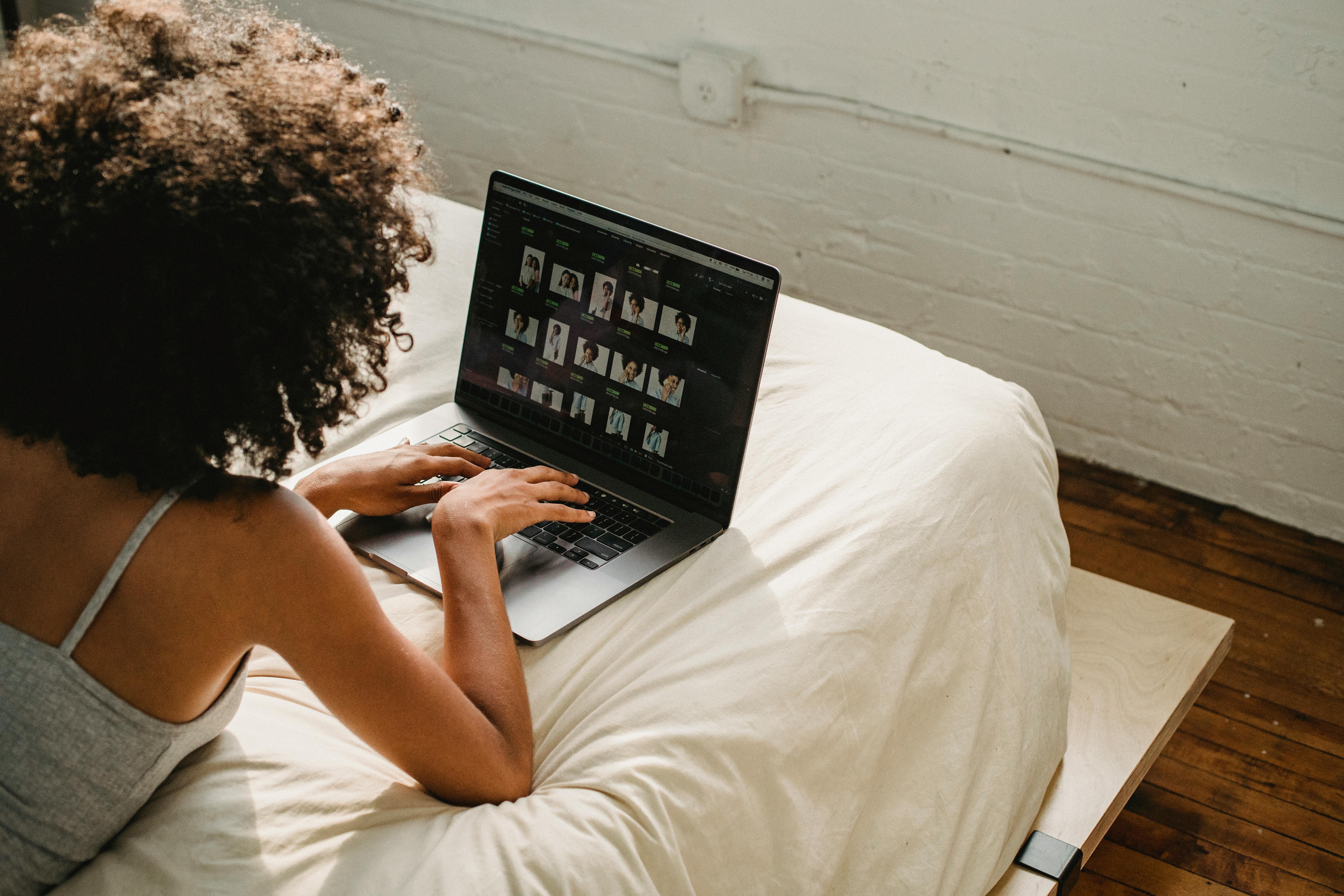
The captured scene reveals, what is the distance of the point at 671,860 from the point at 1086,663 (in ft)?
2.55

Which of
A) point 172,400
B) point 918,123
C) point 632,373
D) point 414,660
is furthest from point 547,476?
point 918,123

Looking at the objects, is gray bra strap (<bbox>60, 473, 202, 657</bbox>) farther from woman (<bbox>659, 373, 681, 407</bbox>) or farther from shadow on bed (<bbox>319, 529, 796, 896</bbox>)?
woman (<bbox>659, 373, 681, 407</bbox>)

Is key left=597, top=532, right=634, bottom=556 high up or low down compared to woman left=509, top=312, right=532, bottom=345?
down

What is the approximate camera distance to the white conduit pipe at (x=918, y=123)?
1852mm

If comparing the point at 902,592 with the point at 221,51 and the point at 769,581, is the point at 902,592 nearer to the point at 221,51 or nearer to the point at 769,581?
the point at 769,581

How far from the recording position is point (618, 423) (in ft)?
3.71

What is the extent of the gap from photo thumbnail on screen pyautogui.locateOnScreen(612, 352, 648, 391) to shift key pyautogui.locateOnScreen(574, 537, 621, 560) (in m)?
0.17

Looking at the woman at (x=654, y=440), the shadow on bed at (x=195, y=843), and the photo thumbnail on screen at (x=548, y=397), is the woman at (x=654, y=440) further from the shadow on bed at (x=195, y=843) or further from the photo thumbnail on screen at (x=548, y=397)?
the shadow on bed at (x=195, y=843)

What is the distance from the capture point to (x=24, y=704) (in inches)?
27.8

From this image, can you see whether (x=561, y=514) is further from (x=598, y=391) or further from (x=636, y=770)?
(x=636, y=770)

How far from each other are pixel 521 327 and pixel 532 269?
7 centimetres

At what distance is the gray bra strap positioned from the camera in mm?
691

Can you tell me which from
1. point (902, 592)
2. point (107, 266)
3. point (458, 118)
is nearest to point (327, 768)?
point (107, 266)

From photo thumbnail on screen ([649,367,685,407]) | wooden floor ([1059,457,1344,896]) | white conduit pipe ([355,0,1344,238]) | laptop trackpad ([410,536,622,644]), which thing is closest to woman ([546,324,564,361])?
photo thumbnail on screen ([649,367,685,407])
